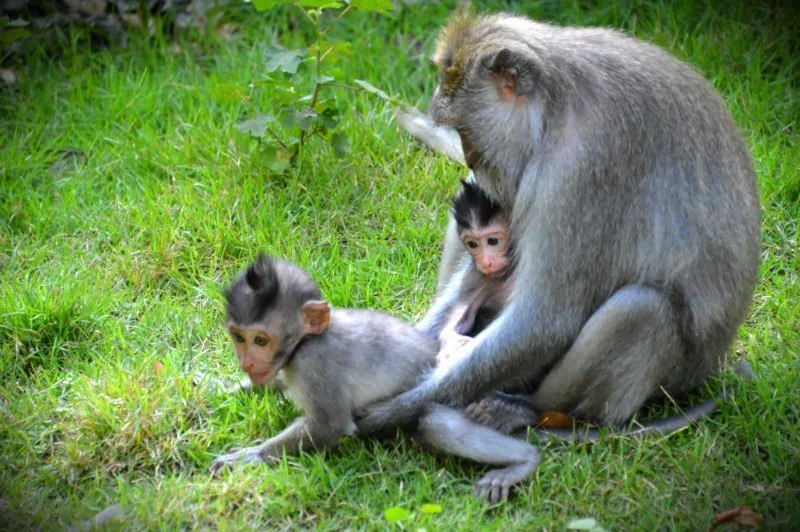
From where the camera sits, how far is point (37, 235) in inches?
272

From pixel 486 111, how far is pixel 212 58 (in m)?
3.80

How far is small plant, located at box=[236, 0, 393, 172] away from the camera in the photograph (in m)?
6.67

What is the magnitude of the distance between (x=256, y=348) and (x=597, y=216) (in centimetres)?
158

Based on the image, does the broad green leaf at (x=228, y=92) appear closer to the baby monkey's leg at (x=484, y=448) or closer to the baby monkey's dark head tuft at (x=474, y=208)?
the baby monkey's dark head tuft at (x=474, y=208)

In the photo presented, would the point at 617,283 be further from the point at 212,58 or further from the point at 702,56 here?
the point at 212,58

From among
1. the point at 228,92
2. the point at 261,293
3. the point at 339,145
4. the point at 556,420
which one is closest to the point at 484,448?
the point at 556,420

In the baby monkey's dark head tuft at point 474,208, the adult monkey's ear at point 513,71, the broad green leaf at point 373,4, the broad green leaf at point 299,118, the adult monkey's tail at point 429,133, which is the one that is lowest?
the adult monkey's tail at point 429,133

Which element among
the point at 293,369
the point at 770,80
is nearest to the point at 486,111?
the point at 293,369

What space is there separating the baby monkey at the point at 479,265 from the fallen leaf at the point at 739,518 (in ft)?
4.42

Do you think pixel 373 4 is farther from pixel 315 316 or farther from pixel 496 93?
pixel 315 316

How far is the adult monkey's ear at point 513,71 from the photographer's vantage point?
4977 millimetres

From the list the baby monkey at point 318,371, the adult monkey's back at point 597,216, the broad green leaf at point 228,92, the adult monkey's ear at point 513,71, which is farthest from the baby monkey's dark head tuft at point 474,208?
the broad green leaf at point 228,92

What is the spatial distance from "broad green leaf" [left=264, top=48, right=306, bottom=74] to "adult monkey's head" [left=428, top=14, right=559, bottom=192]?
1.60 meters

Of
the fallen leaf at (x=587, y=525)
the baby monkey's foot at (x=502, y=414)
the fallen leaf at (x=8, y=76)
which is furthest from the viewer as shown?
the fallen leaf at (x=8, y=76)
